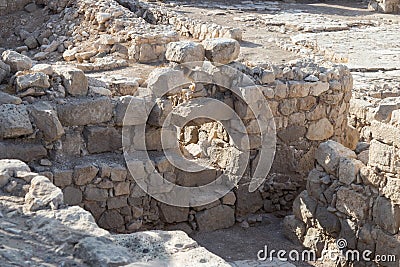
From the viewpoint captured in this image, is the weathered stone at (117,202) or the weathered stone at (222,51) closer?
the weathered stone at (117,202)

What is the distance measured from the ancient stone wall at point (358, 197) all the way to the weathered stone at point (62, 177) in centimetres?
243

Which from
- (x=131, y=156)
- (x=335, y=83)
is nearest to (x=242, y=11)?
(x=335, y=83)

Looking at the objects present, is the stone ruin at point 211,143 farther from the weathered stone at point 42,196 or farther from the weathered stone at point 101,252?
the weathered stone at point 101,252

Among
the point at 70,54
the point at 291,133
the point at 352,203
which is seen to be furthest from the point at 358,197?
the point at 70,54

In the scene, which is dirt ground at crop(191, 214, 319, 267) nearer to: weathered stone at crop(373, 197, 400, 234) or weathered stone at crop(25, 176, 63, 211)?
weathered stone at crop(373, 197, 400, 234)

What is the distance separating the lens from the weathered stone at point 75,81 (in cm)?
766

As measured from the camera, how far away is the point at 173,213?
8125mm

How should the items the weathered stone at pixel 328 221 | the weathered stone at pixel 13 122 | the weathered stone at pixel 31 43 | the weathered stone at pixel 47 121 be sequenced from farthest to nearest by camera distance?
the weathered stone at pixel 31 43, the weathered stone at pixel 328 221, the weathered stone at pixel 47 121, the weathered stone at pixel 13 122

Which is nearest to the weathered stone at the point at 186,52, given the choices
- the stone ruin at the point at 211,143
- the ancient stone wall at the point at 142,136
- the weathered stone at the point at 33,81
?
the stone ruin at the point at 211,143

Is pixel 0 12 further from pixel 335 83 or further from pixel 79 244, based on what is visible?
pixel 79 244

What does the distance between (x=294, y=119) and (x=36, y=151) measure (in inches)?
125

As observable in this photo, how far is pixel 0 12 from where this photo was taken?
16078 millimetres

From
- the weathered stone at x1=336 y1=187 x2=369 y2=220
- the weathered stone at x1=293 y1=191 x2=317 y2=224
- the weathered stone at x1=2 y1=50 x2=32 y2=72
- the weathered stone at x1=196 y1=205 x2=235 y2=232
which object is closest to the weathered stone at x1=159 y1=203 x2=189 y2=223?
the weathered stone at x1=196 y1=205 x2=235 y2=232

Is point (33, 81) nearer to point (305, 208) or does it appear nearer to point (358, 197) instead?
point (305, 208)
